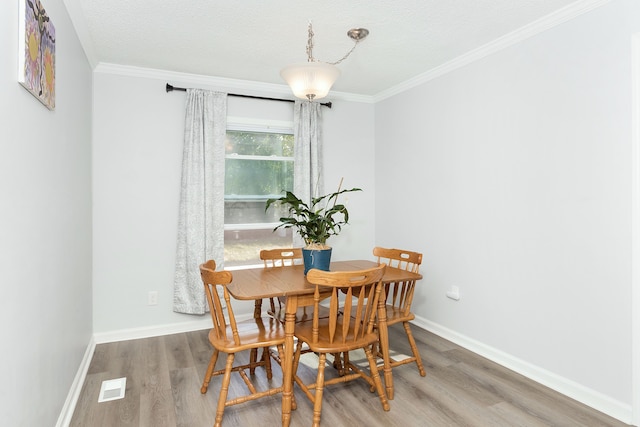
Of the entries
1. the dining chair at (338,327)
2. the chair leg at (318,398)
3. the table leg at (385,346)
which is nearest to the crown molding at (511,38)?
the dining chair at (338,327)

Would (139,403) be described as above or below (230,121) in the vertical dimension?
Answer: below

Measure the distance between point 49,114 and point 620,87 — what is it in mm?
3123

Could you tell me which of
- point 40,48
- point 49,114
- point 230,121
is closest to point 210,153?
point 230,121

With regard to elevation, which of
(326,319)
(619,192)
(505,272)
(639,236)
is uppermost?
(619,192)

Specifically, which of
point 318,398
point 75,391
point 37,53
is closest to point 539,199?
point 318,398

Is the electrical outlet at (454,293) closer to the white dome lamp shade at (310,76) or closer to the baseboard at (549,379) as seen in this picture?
the baseboard at (549,379)

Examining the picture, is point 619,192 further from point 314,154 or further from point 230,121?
point 230,121

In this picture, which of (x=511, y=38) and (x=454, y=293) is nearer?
(x=511, y=38)

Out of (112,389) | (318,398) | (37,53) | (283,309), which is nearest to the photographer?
(37,53)

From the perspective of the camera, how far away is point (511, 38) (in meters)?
2.81

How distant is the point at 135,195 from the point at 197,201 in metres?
0.56

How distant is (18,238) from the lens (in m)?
1.43

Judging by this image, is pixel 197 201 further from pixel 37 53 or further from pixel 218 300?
pixel 37 53

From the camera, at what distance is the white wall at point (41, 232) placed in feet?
4.36
